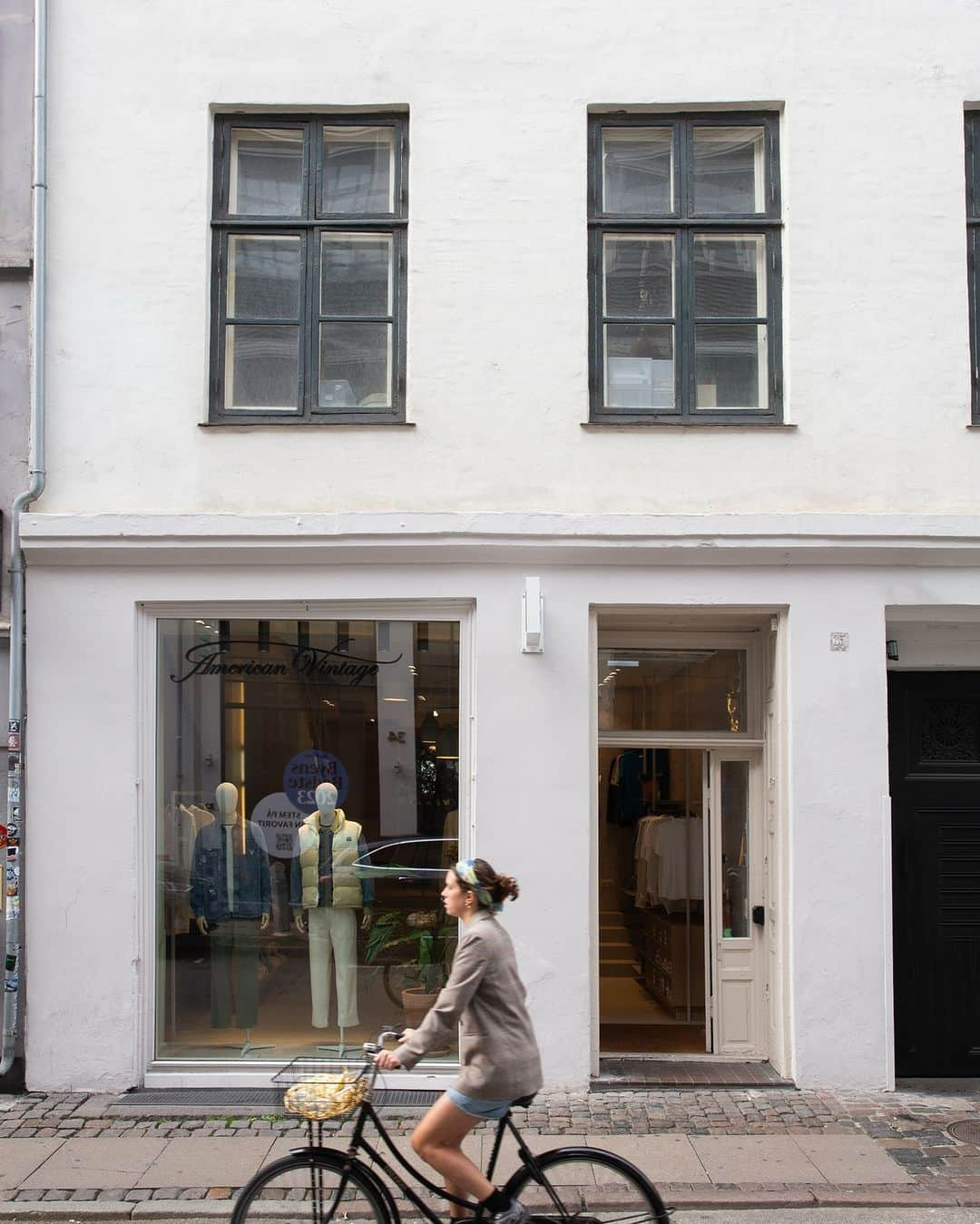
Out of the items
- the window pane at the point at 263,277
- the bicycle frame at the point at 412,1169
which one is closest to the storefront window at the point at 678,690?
the window pane at the point at 263,277

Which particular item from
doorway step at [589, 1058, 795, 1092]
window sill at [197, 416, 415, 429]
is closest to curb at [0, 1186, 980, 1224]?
doorway step at [589, 1058, 795, 1092]

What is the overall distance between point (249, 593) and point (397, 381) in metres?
1.79

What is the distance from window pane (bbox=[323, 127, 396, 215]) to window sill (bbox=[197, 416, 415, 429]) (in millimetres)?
1565

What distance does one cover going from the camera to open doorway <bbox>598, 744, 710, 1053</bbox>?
961 cm

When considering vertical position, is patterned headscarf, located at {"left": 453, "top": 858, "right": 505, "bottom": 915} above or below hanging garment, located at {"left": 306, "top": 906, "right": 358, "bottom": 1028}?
above

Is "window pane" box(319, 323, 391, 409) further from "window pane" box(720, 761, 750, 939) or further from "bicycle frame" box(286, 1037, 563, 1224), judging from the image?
"bicycle frame" box(286, 1037, 563, 1224)

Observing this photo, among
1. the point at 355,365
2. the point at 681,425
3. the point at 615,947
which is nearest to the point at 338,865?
the point at 355,365

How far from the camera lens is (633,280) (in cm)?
891

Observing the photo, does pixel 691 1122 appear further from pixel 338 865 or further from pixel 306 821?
pixel 306 821

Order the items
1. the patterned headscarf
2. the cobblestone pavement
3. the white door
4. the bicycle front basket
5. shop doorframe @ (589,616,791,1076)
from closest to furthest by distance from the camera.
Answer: the bicycle front basket < the patterned headscarf < the cobblestone pavement < shop doorframe @ (589,616,791,1076) < the white door

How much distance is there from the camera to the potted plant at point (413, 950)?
8.73m

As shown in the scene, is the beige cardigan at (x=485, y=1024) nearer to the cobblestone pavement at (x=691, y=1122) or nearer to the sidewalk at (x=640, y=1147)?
the sidewalk at (x=640, y=1147)

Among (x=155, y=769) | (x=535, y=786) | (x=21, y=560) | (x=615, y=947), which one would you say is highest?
(x=21, y=560)

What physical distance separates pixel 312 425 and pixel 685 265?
287 cm
